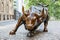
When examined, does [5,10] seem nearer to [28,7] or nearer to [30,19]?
[28,7]

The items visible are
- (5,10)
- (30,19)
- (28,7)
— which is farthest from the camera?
(5,10)

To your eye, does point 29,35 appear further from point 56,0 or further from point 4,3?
point 4,3

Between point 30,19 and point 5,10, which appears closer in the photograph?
point 30,19

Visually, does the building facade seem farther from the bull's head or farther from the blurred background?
the bull's head

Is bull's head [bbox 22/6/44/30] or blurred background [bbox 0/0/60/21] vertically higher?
bull's head [bbox 22/6/44/30]

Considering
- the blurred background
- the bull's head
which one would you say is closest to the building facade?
the blurred background

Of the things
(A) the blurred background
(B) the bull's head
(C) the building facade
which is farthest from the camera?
(C) the building facade

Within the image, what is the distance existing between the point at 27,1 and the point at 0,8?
3.15 metres

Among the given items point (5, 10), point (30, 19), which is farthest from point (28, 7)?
point (30, 19)

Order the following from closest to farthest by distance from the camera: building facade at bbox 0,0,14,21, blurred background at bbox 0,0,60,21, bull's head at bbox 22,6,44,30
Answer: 1. bull's head at bbox 22,6,44,30
2. blurred background at bbox 0,0,60,21
3. building facade at bbox 0,0,14,21

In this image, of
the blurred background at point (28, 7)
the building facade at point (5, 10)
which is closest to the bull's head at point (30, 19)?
the blurred background at point (28, 7)

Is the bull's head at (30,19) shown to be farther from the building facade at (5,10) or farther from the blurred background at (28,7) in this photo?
the building facade at (5,10)

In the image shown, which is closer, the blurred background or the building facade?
the blurred background

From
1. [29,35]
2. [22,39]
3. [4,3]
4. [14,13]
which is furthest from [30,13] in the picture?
[14,13]
